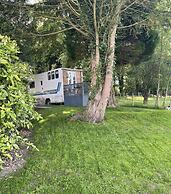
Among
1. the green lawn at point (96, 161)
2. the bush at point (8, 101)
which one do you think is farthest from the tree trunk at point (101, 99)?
the bush at point (8, 101)

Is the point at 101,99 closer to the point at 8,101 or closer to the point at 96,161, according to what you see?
the point at 96,161

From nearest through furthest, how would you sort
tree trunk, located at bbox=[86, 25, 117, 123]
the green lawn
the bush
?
the bush → the green lawn → tree trunk, located at bbox=[86, 25, 117, 123]

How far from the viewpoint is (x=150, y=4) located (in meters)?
12.0

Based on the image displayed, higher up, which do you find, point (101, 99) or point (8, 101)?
point (8, 101)

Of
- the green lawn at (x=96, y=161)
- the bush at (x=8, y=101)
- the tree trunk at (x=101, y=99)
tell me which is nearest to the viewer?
the bush at (x=8, y=101)

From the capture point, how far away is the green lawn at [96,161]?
5715 mm

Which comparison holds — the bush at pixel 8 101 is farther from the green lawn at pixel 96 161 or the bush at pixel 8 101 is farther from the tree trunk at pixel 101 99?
the tree trunk at pixel 101 99

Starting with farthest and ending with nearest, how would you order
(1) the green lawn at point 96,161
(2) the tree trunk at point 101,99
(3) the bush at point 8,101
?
(2) the tree trunk at point 101,99 < (1) the green lawn at point 96,161 < (3) the bush at point 8,101

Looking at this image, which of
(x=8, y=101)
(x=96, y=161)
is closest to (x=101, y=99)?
(x=96, y=161)

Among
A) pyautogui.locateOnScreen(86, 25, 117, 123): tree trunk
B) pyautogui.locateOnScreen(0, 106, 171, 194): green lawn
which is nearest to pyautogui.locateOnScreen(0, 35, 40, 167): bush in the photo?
pyautogui.locateOnScreen(0, 106, 171, 194): green lawn

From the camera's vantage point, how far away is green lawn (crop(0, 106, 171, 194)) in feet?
18.7

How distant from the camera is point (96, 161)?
705cm

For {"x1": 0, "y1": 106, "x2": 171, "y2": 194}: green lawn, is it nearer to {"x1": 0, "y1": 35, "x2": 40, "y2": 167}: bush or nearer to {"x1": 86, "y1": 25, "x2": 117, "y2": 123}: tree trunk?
{"x1": 86, "y1": 25, "x2": 117, "y2": 123}: tree trunk

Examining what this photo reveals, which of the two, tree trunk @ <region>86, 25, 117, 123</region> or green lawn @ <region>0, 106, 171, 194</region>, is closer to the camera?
green lawn @ <region>0, 106, 171, 194</region>
